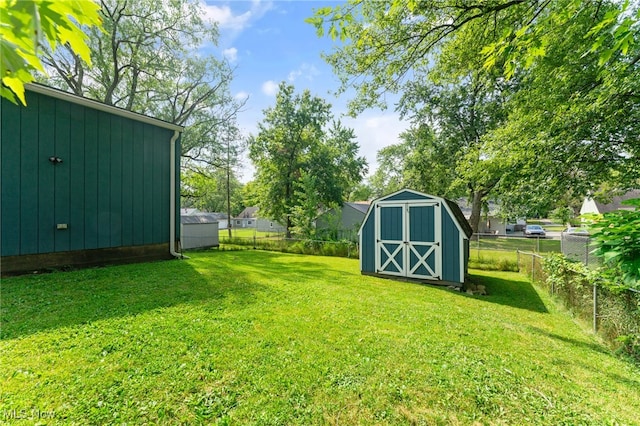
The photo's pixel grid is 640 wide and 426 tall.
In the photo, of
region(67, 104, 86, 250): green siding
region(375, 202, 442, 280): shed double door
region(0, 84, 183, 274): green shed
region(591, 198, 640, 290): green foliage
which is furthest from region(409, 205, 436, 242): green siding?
region(67, 104, 86, 250): green siding

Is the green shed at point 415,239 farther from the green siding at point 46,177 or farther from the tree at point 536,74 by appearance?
the green siding at point 46,177

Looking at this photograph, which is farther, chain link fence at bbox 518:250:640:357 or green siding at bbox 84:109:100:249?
green siding at bbox 84:109:100:249

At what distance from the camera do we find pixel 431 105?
18.2m

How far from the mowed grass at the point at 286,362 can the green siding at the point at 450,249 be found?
1.97 metres

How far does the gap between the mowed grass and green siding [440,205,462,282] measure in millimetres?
1973

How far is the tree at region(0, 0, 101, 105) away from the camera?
2.72 ft

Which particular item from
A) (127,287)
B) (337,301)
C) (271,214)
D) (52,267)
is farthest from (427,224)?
(271,214)

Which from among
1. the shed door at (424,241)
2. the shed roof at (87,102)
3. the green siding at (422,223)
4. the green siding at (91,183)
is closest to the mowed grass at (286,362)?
the green siding at (91,183)

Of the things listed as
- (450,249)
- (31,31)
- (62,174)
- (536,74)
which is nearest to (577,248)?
(450,249)

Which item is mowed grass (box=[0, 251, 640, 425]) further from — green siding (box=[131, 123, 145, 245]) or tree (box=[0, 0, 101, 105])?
green siding (box=[131, 123, 145, 245])

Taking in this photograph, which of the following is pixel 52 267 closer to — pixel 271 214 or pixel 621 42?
pixel 621 42

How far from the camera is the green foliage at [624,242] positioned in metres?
2.17

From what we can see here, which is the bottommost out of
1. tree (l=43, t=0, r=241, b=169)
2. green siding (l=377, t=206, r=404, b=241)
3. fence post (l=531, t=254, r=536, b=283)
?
fence post (l=531, t=254, r=536, b=283)

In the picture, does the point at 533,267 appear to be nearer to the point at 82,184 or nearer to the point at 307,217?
the point at 307,217
